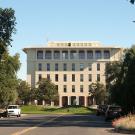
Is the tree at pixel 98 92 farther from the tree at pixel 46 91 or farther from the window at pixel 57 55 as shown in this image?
the window at pixel 57 55

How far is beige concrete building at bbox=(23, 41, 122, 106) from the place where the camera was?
182 m

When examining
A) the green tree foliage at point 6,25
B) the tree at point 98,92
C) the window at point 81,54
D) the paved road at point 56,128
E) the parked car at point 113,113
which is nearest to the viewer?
the paved road at point 56,128

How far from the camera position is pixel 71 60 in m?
183

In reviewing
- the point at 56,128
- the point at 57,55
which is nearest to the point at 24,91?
the point at 57,55

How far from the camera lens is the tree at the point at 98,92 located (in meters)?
158

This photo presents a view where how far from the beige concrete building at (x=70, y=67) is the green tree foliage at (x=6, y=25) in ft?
450

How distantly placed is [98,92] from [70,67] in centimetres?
2575

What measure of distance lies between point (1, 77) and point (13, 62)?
2108 centimetres

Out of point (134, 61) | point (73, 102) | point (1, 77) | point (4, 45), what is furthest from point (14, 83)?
point (73, 102)

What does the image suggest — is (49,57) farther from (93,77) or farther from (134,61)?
(134,61)

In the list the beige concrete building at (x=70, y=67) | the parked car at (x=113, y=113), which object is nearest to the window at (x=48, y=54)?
the beige concrete building at (x=70, y=67)

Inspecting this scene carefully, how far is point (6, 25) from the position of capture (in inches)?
1663

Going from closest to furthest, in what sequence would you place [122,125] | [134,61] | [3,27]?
[122,125] → [3,27] → [134,61]

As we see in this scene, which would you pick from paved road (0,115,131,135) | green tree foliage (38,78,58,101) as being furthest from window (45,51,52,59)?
paved road (0,115,131,135)
